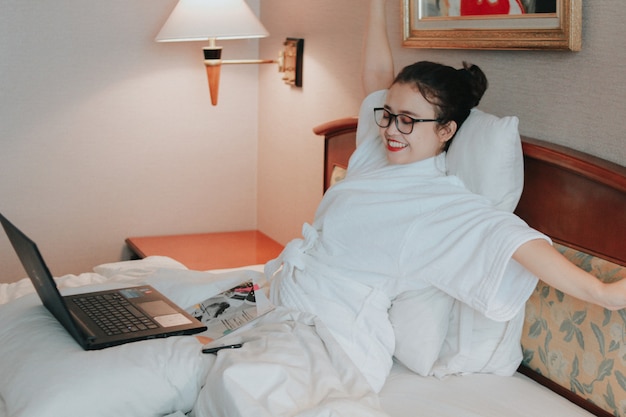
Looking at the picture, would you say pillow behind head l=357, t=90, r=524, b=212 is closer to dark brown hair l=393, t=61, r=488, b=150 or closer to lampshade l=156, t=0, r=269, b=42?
dark brown hair l=393, t=61, r=488, b=150

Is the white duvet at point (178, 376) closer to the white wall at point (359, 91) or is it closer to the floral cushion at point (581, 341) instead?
the floral cushion at point (581, 341)

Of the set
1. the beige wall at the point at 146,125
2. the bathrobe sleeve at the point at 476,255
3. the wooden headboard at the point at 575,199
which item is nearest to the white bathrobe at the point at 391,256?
the bathrobe sleeve at the point at 476,255

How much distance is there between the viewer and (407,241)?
1.76m

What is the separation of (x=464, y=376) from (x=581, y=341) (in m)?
0.29

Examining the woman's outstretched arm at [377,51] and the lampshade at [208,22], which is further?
the lampshade at [208,22]

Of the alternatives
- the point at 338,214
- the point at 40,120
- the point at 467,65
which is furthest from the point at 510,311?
the point at 40,120

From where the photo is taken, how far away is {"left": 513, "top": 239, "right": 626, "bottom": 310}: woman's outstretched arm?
1431mm

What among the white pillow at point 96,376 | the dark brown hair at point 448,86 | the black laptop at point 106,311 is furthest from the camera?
the dark brown hair at point 448,86

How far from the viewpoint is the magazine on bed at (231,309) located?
1.90 metres

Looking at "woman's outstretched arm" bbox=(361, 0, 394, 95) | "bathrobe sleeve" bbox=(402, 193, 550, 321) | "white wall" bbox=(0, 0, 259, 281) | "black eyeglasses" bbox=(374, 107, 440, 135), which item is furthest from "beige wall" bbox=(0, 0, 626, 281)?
"bathrobe sleeve" bbox=(402, 193, 550, 321)

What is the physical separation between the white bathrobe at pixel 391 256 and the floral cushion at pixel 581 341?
0.07 metres

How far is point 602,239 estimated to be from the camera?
156 cm

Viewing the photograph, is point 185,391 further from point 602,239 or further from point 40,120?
point 40,120

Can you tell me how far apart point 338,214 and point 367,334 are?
302mm
